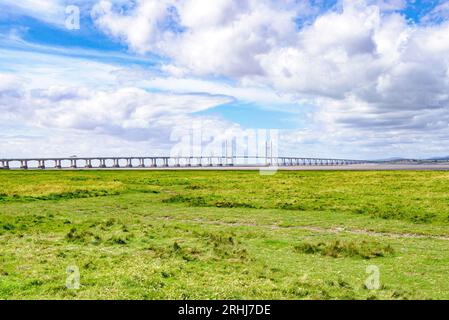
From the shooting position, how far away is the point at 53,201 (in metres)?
51.1

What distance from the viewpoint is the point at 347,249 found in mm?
22922

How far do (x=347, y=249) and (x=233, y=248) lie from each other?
6.04 meters

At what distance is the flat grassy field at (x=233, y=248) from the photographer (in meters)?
16.0

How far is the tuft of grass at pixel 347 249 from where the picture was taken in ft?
72.8

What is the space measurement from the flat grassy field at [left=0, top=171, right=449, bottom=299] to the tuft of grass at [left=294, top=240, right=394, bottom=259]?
0.06 metres

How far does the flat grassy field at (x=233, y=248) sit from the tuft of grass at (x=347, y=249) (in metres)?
0.06

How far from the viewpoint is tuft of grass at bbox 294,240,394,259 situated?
2220cm

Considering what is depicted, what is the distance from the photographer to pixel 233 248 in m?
23.5

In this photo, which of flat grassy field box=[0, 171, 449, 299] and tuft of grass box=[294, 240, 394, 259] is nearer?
flat grassy field box=[0, 171, 449, 299]

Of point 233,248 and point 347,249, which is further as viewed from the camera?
point 233,248

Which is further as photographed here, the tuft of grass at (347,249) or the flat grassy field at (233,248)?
the tuft of grass at (347,249)

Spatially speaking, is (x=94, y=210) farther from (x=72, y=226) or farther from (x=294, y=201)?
(x=294, y=201)

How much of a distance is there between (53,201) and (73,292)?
127ft
